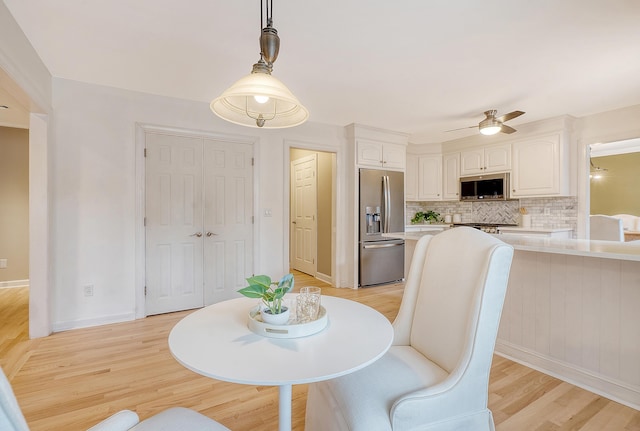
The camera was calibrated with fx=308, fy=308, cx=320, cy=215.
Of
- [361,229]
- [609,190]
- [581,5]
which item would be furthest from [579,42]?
[609,190]

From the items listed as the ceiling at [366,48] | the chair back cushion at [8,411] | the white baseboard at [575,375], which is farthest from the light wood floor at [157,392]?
the ceiling at [366,48]

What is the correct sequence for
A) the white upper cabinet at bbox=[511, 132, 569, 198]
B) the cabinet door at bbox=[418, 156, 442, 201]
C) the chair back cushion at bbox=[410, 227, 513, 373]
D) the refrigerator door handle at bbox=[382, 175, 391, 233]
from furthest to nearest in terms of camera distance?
the cabinet door at bbox=[418, 156, 442, 201] < the refrigerator door handle at bbox=[382, 175, 391, 233] < the white upper cabinet at bbox=[511, 132, 569, 198] < the chair back cushion at bbox=[410, 227, 513, 373]

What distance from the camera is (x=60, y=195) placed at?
9.70 ft

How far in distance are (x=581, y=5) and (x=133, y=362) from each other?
155 inches

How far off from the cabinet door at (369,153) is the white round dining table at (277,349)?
3.45 meters

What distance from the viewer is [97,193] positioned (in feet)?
10.2

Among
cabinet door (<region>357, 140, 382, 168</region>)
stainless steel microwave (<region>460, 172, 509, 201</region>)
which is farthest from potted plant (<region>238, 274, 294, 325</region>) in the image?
stainless steel microwave (<region>460, 172, 509, 201</region>)

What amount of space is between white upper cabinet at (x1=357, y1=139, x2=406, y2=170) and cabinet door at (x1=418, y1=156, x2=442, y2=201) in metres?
0.98

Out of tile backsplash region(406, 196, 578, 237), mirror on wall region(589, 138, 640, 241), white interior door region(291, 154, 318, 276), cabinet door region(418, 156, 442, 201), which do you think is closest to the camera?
tile backsplash region(406, 196, 578, 237)

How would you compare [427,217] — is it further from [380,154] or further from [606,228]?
[606,228]

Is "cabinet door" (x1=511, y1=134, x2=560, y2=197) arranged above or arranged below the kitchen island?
above

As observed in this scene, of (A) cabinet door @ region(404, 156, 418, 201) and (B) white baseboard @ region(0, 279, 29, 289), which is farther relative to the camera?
(A) cabinet door @ region(404, 156, 418, 201)

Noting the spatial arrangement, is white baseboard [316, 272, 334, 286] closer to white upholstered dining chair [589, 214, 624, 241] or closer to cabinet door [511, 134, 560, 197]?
cabinet door [511, 134, 560, 197]

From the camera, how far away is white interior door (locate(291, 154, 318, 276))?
538cm
